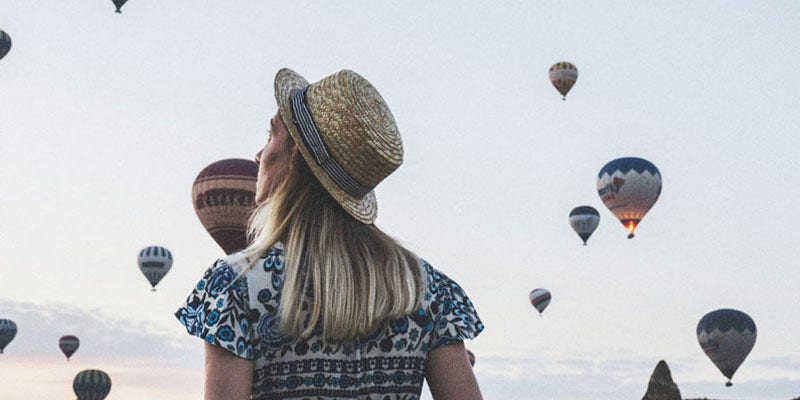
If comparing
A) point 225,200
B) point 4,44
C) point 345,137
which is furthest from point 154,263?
point 345,137

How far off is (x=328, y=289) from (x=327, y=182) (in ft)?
1.49

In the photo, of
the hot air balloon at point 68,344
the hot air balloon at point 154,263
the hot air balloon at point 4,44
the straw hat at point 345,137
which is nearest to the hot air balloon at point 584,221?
the hot air balloon at point 154,263

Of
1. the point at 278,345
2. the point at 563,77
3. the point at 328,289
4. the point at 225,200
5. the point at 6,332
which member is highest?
the point at 563,77

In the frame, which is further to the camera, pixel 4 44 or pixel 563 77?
pixel 563 77

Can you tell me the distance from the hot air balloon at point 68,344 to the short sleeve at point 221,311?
58495mm

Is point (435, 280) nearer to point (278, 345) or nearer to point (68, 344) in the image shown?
point (278, 345)

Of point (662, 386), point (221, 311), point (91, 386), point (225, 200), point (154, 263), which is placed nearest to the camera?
point (221, 311)

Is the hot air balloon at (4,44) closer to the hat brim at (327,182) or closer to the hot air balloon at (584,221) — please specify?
the hot air balloon at (584,221)

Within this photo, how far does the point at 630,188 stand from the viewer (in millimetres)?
43844

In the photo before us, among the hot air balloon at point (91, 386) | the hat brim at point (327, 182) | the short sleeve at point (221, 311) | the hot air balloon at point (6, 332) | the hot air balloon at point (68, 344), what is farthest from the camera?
the hot air balloon at point (68, 344)

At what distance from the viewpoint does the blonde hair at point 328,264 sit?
9.91 ft

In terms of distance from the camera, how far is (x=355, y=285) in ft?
10.2

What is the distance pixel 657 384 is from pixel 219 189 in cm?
2951

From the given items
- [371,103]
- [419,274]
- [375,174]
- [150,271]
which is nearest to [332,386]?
[419,274]
